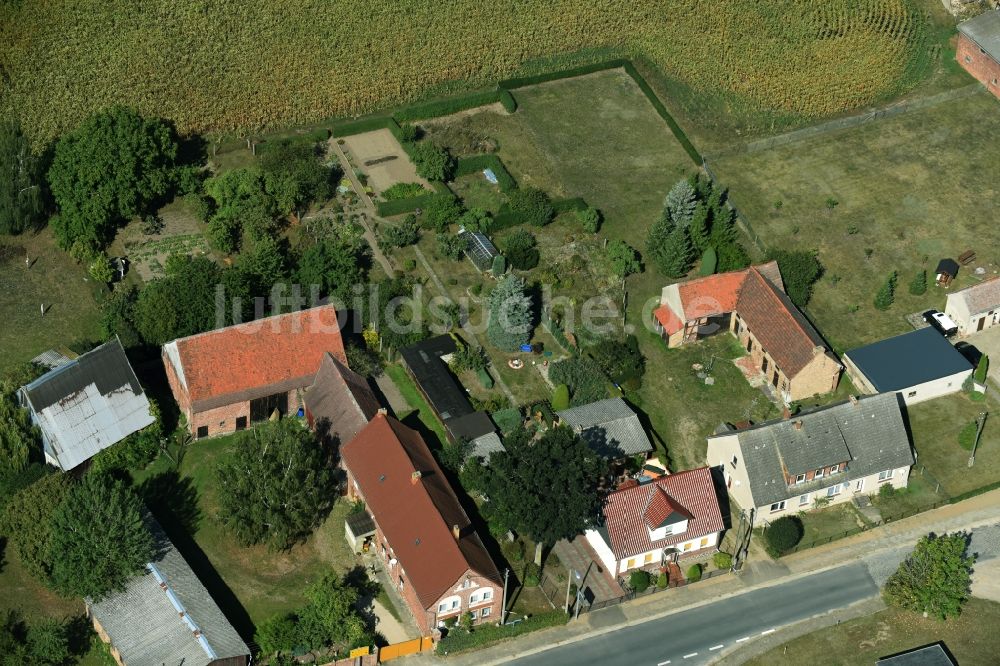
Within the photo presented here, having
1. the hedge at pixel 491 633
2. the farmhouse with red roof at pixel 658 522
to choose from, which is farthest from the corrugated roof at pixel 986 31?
the hedge at pixel 491 633

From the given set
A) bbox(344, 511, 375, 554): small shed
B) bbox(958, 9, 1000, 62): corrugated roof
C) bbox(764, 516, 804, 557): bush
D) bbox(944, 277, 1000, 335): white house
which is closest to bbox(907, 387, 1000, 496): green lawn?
bbox(944, 277, 1000, 335): white house

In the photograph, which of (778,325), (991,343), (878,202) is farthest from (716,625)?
(878,202)

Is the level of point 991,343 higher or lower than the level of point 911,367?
lower

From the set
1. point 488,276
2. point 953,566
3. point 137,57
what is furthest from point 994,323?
point 137,57

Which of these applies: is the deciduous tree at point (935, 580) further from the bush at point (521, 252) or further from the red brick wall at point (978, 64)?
the red brick wall at point (978, 64)

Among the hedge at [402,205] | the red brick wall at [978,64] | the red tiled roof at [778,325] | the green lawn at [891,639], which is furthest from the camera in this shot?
the red brick wall at [978,64]

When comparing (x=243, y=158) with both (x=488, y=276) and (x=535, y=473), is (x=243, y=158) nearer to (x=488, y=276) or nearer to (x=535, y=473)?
(x=488, y=276)

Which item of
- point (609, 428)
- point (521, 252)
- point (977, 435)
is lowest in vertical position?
point (977, 435)

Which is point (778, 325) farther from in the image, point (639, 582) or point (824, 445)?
point (639, 582)
